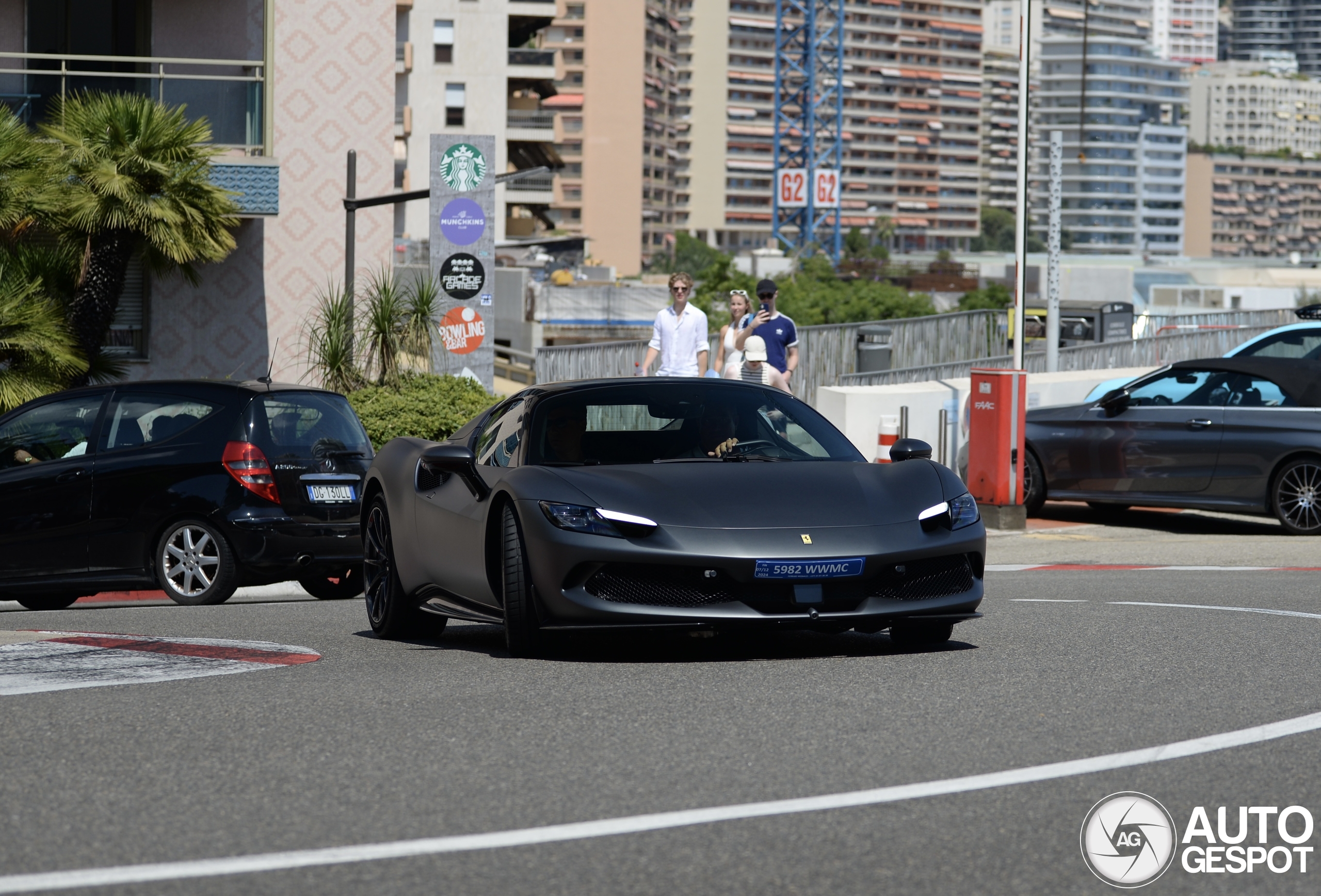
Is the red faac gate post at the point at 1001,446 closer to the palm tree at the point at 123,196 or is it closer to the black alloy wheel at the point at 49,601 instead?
the black alloy wheel at the point at 49,601

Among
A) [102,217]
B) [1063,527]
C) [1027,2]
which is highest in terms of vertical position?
[1027,2]

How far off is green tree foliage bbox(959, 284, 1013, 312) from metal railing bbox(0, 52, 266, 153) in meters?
75.6

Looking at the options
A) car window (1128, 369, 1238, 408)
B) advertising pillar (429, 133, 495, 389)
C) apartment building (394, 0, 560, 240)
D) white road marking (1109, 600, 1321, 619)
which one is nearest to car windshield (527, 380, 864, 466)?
white road marking (1109, 600, 1321, 619)

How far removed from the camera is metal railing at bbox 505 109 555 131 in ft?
292

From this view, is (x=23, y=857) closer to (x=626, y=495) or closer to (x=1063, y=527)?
(x=626, y=495)

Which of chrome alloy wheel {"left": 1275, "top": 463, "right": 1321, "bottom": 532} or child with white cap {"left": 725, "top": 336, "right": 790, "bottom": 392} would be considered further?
child with white cap {"left": 725, "top": 336, "right": 790, "bottom": 392}

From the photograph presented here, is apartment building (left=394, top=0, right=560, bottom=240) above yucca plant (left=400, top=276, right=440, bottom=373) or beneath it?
above

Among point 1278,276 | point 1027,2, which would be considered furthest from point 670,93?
point 1027,2

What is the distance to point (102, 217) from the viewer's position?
18078 millimetres

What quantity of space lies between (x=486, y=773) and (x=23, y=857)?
4.40 feet

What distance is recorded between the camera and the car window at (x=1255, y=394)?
51.9 feet

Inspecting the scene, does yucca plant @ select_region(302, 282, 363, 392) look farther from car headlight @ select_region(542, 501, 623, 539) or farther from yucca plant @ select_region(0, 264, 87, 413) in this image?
car headlight @ select_region(542, 501, 623, 539)

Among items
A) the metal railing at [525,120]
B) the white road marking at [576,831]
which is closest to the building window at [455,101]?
the metal railing at [525,120]

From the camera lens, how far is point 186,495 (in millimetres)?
11602
